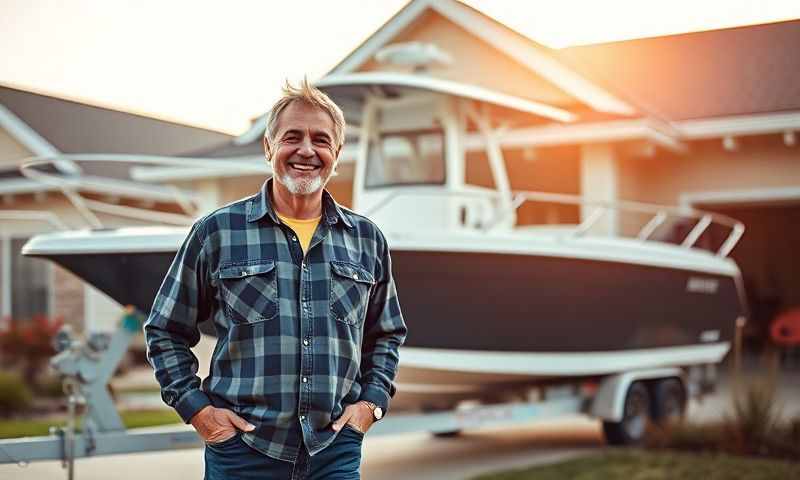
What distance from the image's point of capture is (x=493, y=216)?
7.93 metres

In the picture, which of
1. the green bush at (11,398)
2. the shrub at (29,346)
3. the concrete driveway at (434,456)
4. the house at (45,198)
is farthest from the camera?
the house at (45,198)

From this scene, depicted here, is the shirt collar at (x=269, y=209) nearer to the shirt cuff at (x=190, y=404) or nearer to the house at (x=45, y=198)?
the shirt cuff at (x=190, y=404)

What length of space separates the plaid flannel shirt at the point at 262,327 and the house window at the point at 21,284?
1279cm

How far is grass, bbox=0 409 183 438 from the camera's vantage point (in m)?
8.66

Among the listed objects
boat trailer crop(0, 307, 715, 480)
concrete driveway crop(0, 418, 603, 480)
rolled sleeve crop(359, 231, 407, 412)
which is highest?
rolled sleeve crop(359, 231, 407, 412)

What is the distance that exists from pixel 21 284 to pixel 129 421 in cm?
644

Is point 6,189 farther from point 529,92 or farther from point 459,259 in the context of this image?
point 459,259

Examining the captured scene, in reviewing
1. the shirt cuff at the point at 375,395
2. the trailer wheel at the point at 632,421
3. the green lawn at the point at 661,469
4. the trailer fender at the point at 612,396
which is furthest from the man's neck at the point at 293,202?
the trailer wheel at the point at 632,421

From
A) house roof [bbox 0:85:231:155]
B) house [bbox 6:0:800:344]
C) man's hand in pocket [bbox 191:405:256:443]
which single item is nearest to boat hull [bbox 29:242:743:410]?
house [bbox 6:0:800:344]

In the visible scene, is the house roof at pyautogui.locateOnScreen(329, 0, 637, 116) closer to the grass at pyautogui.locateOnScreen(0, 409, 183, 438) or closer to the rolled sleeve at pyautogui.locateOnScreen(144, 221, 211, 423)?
the grass at pyautogui.locateOnScreen(0, 409, 183, 438)

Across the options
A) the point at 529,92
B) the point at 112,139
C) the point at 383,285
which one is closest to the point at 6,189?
the point at 112,139

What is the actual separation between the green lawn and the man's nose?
14.4 feet

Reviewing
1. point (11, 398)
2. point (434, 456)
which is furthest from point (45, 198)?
point (434, 456)

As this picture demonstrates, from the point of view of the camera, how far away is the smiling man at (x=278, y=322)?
112 inches
